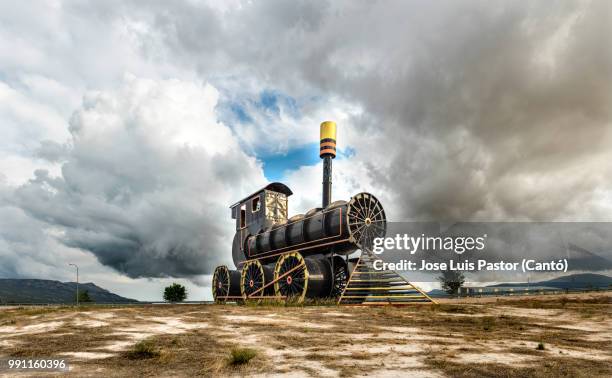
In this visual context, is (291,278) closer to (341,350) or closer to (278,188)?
(278,188)

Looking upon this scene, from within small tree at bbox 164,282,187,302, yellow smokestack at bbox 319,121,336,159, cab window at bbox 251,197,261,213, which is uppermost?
yellow smokestack at bbox 319,121,336,159

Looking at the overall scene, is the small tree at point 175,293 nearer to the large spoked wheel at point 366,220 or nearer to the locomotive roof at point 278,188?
the locomotive roof at point 278,188

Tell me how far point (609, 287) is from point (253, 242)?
40374 millimetres

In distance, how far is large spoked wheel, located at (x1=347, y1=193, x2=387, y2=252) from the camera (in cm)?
2625

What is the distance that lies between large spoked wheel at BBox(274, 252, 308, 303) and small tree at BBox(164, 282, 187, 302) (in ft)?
171

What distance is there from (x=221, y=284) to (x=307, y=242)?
15190mm

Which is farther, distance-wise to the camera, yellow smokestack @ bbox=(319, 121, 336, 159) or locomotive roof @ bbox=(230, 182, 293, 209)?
locomotive roof @ bbox=(230, 182, 293, 209)

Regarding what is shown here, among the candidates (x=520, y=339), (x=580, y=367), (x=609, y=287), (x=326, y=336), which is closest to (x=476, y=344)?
(x=520, y=339)

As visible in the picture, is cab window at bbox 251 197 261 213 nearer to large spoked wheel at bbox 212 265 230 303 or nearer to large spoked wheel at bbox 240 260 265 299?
large spoked wheel at bbox 240 260 265 299

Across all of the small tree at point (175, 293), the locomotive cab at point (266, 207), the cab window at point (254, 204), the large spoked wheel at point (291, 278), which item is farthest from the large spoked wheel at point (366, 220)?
the small tree at point (175, 293)

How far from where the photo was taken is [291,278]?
90.3 feet

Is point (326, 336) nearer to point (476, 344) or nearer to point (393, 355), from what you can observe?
point (393, 355)

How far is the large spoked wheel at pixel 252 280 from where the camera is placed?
105ft

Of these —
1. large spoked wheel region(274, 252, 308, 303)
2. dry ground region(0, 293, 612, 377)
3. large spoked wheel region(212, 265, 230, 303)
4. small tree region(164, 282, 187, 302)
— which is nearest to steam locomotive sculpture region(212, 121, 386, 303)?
large spoked wheel region(274, 252, 308, 303)
